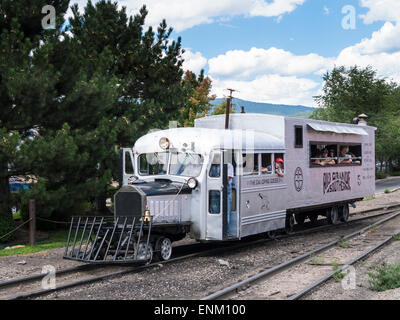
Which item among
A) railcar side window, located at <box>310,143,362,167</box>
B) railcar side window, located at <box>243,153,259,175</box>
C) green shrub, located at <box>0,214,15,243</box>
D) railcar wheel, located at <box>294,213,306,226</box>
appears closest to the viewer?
railcar side window, located at <box>243,153,259,175</box>

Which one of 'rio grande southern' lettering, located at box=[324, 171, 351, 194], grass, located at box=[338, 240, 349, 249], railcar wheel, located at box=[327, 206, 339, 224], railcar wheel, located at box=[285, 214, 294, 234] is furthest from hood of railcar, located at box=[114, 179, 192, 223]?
railcar wheel, located at box=[327, 206, 339, 224]

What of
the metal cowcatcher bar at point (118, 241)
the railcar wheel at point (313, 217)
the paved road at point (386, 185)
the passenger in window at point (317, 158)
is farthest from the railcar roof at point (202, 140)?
the paved road at point (386, 185)

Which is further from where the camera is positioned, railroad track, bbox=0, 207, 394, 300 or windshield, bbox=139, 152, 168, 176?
windshield, bbox=139, 152, 168, 176

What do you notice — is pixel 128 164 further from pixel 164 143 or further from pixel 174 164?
pixel 174 164

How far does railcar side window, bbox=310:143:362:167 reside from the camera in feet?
51.1

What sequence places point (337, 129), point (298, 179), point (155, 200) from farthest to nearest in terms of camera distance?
point (337, 129)
point (298, 179)
point (155, 200)

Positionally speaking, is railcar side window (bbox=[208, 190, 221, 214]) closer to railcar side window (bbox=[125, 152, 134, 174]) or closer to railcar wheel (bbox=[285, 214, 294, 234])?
railcar side window (bbox=[125, 152, 134, 174])

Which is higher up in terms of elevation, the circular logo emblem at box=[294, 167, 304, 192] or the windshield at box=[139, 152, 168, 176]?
the windshield at box=[139, 152, 168, 176]

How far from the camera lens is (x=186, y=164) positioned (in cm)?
1150

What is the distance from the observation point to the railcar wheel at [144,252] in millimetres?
9898

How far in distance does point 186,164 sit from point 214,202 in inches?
43.4

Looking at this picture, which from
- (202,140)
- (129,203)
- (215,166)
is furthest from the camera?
(202,140)

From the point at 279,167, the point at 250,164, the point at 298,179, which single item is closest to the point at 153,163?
the point at 250,164

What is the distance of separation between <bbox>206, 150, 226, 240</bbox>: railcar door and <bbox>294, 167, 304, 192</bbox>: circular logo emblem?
3847 millimetres
